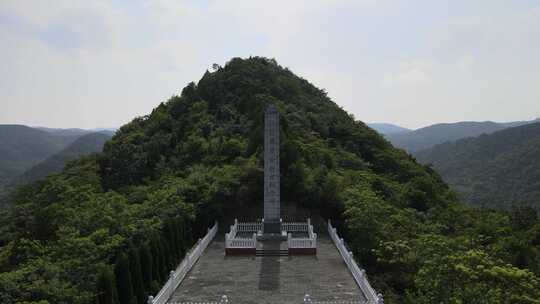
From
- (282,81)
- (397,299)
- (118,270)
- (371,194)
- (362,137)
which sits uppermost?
(282,81)

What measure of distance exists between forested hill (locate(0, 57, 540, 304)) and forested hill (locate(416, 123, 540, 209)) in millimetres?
30568

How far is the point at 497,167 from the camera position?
95688mm

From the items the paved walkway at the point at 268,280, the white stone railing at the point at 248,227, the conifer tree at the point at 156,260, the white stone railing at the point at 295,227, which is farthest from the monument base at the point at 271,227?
the conifer tree at the point at 156,260

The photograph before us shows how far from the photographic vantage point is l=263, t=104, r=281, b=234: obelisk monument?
27844 millimetres

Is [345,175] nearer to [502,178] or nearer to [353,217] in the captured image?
[353,217]

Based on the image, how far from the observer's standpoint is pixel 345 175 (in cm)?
3731

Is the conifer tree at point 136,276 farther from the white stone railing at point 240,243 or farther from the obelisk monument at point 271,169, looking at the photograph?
the obelisk monument at point 271,169

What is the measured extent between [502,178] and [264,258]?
246ft

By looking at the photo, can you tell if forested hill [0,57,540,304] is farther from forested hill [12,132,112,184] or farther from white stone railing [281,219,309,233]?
forested hill [12,132,112,184]

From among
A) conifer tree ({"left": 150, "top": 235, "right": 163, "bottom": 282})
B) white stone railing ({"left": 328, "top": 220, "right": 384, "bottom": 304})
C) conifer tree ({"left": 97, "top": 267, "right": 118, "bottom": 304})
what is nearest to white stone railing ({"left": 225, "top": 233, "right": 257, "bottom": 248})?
white stone railing ({"left": 328, "top": 220, "right": 384, "bottom": 304})

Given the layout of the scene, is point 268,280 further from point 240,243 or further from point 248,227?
point 248,227

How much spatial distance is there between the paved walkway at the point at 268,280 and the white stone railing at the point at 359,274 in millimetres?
221

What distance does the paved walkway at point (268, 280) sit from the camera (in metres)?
18.6

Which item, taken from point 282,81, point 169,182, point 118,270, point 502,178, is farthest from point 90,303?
point 502,178
